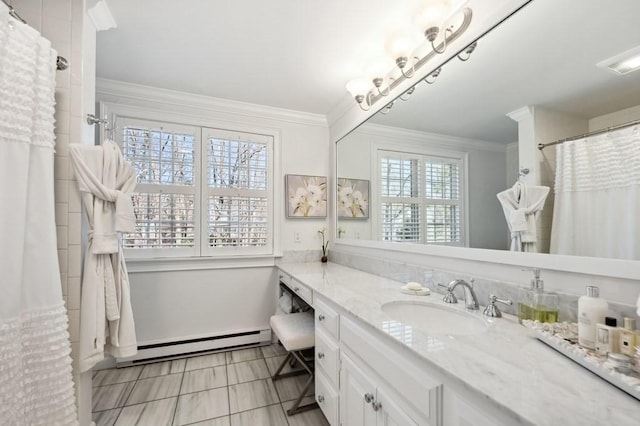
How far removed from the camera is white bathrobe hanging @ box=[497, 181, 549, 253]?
3.61 feet

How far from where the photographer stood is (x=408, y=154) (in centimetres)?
183

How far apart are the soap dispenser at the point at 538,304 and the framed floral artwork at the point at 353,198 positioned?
1.34 metres

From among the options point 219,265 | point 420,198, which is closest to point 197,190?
point 219,265

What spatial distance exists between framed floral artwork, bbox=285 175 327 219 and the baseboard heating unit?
1209 millimetres

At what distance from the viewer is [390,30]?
1.59 metres

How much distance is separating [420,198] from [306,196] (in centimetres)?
133

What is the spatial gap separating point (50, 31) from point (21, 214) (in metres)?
0.98

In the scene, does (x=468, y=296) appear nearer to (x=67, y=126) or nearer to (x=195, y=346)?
(x=67, y=126)

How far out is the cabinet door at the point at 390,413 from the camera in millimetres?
902

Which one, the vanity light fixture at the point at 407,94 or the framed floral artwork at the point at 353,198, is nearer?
the vanity light fixture at the point at 407,94

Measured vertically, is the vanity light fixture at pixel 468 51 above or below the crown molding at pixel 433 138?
above

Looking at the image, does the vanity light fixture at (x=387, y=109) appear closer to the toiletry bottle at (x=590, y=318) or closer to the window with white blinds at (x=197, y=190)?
the window with white blinds at (x=197, y=190)

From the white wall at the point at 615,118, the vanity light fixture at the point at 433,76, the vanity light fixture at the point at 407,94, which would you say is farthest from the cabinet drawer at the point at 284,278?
the white wall at the point at 615,118

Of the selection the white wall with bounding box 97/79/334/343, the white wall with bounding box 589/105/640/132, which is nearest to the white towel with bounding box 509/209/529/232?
the white wall with bounding box 589/105/640/132
